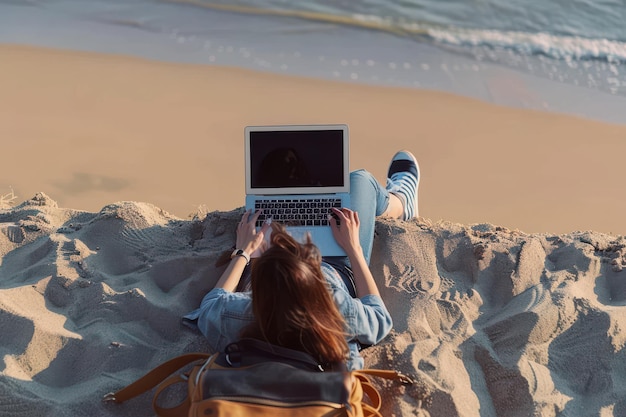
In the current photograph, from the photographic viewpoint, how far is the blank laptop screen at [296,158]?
15.3 feet

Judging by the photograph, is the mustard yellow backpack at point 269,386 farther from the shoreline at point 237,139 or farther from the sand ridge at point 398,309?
the shoreline at point 237,139

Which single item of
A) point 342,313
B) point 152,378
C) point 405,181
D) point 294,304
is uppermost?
point 405,181

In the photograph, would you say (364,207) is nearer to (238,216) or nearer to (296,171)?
(296,171)

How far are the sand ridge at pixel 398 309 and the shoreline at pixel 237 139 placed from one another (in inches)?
39.4

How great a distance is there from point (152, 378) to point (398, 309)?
4.31 ft

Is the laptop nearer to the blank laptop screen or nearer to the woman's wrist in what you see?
the blank laptop screen

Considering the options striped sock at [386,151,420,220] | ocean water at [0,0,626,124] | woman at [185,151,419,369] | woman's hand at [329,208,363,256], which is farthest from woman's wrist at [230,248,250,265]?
ocean water at [0,0,626,124]

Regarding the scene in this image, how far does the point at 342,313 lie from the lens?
3.68m

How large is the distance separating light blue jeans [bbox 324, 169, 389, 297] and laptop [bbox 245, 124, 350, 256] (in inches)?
2.9

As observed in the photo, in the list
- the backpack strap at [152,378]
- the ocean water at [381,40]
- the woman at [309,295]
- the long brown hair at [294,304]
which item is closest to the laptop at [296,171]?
the woman at [309,295]

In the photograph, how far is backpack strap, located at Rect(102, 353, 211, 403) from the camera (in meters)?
3.74

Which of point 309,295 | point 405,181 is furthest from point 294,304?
point 405,181

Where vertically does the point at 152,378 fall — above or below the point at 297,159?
below

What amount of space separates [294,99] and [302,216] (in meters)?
2.94
